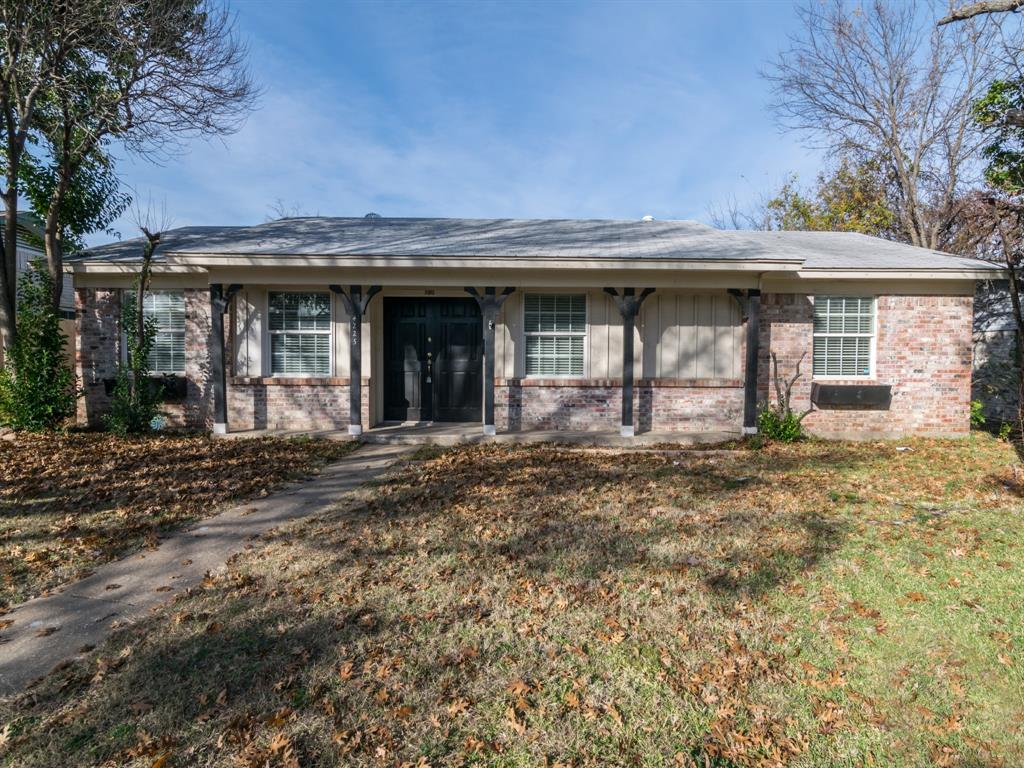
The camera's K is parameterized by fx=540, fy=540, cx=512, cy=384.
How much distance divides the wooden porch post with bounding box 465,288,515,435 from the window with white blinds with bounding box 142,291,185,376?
5156 millimetres

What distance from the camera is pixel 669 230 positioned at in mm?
10789

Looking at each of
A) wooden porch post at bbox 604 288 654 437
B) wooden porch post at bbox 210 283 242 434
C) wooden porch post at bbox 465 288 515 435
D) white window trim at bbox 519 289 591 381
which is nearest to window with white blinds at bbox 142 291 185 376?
wooden porch post at bbox 210 283 242 434

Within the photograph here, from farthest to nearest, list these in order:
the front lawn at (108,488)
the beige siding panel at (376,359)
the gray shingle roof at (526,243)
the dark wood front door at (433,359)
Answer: the dark wood front door at (433,359), the beige siding panel at (376,359), the gray shingle roof at (526,243), the front lawn at (108,488)

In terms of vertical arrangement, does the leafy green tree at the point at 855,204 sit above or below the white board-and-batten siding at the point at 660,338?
above

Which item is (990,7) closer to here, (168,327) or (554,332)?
(554,332)

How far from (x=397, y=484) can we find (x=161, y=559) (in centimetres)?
246

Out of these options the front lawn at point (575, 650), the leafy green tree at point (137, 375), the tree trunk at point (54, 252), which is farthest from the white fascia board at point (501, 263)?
the front lawn at point (575, 650)

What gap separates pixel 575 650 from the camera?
2818 millimetres

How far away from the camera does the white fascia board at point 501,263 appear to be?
8.08 m

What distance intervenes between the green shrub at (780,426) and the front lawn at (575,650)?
12.0ft

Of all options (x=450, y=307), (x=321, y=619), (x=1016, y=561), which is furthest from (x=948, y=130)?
(x=321, y=619)

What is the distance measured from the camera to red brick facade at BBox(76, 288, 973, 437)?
9.07m

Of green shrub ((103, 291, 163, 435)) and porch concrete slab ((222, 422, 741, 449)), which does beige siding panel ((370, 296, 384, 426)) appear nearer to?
porch concrete slab ((222, 422, 741, 449))

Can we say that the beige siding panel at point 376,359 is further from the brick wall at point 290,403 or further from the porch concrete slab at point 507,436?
the porch concrete slab at point 507,436
